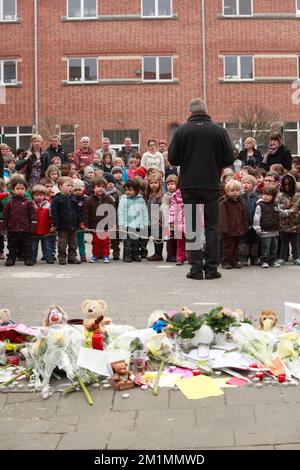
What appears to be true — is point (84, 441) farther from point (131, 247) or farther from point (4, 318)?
point (131, 247)

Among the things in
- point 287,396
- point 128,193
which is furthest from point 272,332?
point 128,193

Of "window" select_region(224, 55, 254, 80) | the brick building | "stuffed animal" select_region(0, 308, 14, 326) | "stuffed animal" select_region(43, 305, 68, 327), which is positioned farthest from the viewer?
"window" select_region(224, 55, 254, 80)

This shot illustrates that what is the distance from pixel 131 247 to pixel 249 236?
85.0 inches

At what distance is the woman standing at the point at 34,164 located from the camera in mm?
16219

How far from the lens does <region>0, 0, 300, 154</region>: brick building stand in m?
33.5

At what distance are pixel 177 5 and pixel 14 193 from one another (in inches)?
894

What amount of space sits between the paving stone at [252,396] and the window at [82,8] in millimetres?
30521

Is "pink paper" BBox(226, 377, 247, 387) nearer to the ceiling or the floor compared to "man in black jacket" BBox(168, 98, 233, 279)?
nearer to the floor

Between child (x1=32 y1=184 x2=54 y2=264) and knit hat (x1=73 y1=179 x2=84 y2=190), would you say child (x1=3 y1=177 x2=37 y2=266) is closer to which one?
child (x1=32 y1=184 x2=54 y2=264)

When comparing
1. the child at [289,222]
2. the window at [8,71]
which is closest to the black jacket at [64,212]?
the child at [289,222]

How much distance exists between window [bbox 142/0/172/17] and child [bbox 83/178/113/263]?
2198 cm

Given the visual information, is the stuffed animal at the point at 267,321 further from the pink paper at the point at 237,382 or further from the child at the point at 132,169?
the child at the point at 132,169

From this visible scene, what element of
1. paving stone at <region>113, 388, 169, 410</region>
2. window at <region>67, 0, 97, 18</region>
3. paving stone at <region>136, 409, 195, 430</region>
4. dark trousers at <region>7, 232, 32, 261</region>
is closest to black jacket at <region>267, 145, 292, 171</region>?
dark trousers at <region>7, 232, 32, 261</region>

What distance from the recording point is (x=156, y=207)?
44.5 ft
